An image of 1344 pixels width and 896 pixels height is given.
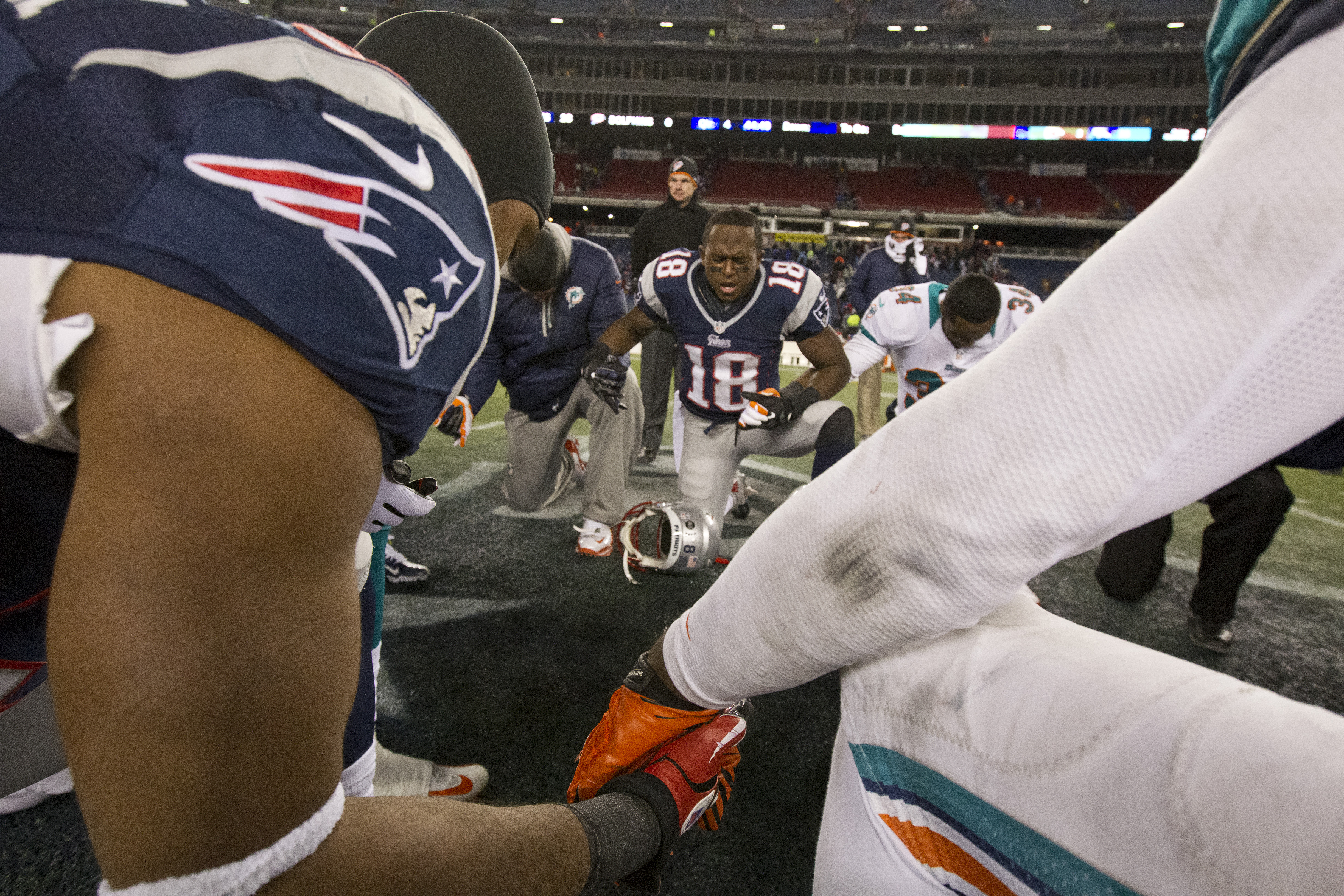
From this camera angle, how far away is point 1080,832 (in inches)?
22.0

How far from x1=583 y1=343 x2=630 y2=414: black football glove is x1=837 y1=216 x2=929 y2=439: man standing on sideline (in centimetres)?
277

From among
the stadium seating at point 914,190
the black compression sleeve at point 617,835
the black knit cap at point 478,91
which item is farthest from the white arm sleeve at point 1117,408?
the stadium seating at point 914,190

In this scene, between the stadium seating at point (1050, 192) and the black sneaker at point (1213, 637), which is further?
the stadium seating at point (1050, 192)

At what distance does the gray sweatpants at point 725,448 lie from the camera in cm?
309

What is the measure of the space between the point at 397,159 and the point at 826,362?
3001 millimetres

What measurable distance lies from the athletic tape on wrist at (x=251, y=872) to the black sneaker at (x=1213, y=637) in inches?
104

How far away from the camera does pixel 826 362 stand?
3344 millimetres

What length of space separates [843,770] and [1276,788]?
0.48 meters

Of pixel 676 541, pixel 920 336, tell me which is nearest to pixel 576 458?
pixel 676 541

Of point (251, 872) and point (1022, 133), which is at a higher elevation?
point (251, 872)

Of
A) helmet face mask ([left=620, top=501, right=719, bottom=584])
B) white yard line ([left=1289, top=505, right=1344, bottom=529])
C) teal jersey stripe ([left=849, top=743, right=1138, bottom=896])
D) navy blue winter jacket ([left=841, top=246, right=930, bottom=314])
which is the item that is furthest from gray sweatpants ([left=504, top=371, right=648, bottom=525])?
white yard line ([left=1289, top=505, right=1344, bottom=529])

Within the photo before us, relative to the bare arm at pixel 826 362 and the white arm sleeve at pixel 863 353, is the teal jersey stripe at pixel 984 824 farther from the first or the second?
the white arm sleeve at pixel 863 353

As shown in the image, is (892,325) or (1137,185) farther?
(1137,185)

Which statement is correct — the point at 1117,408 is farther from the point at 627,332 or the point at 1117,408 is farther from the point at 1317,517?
the point at 1317,517
